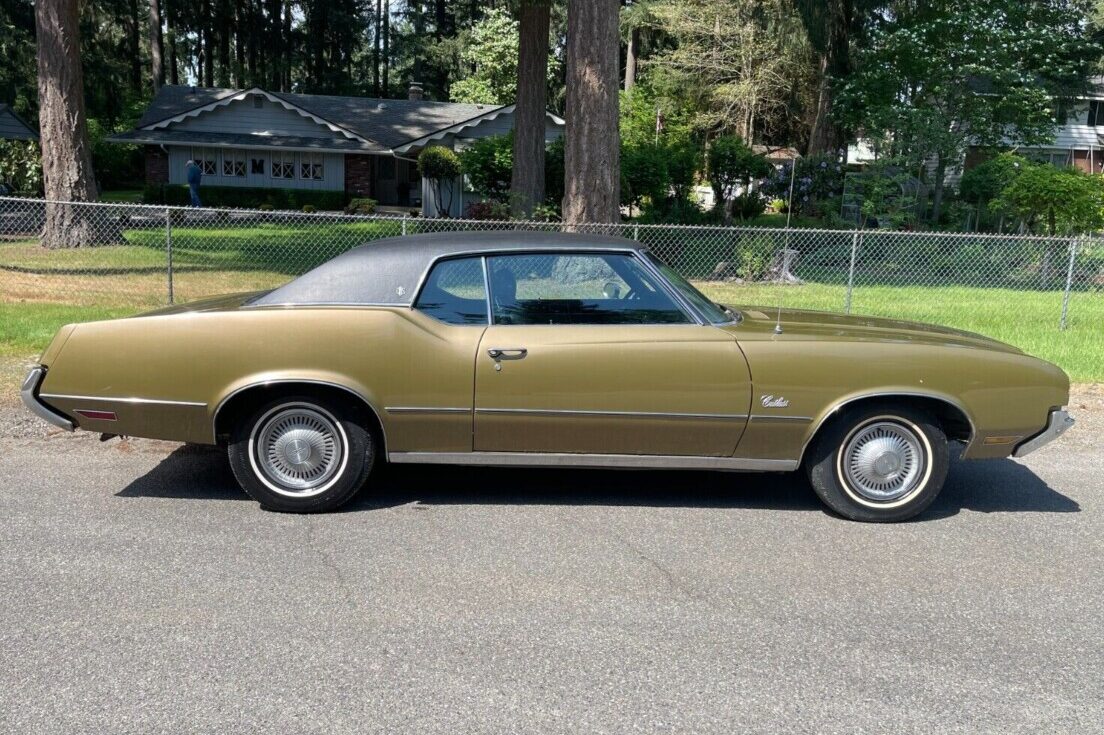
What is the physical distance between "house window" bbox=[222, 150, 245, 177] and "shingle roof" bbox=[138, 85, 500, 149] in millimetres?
2104

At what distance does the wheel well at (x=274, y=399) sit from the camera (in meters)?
5.06

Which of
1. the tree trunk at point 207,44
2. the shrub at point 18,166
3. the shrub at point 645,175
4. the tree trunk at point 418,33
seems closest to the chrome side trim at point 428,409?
the shrub at point 645,175

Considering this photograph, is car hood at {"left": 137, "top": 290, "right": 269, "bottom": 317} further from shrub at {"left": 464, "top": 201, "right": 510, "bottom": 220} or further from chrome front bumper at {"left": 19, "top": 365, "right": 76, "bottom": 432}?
shrub at {"left": 464, "top": 201, "right": 510, "bottom": 220}

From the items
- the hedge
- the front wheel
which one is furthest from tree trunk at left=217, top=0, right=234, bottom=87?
the front wheel

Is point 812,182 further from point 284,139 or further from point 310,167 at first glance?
point 284,139

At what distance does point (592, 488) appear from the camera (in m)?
5.81

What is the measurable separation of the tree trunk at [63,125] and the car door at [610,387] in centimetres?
1585

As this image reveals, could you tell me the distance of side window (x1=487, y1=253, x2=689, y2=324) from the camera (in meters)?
5.22

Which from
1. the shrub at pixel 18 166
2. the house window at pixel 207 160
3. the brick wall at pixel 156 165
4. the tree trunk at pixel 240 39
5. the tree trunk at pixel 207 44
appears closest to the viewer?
the shrub at pixel 18 166

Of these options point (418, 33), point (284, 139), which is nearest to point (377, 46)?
point (418, 33)

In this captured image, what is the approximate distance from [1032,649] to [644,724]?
65.7 inches

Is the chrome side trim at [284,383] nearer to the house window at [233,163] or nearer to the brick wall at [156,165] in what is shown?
the house window at [233,163]

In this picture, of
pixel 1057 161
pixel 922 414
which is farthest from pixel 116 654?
pixel 1057 161

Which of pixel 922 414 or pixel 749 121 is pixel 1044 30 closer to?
pixel 749 121
